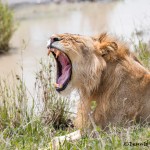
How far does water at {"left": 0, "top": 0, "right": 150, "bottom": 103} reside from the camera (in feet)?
33.6

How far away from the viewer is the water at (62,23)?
10250 mm

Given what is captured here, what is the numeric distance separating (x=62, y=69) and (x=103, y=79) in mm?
366

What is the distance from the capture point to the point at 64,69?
4.98m

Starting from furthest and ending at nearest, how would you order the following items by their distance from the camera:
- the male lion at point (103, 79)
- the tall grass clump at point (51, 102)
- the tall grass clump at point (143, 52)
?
the tall grass clump at point (143, 52), the tall grass clump at point (51, 102), the male lion at point (103, 79)

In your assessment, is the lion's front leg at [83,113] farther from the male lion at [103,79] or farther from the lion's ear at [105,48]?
the lion's ear at [105,48]

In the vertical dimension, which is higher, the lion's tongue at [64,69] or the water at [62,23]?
the water at [62,23]

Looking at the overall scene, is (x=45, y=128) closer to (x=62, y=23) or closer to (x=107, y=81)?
(x=107, y=81)

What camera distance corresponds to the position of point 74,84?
4.94 metres

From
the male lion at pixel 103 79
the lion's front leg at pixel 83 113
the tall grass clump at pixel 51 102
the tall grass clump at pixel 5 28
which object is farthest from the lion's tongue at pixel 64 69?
the tall grass clump at pixel 5 28

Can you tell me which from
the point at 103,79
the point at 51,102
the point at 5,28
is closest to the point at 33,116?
the point at 51,102

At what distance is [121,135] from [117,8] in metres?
10.9

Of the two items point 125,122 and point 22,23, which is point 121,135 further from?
point 22,23

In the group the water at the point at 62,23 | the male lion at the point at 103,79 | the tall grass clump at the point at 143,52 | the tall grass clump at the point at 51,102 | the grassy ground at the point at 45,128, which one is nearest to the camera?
A: the grassy ground at the point at 45,128

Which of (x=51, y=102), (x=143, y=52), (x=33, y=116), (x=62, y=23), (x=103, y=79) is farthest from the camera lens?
(x=62, y=23)
